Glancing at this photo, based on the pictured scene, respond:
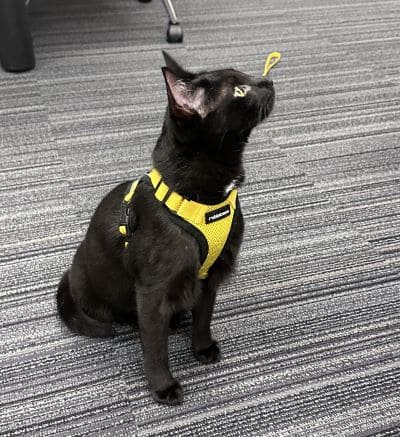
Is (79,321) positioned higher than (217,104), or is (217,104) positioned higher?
(217,104)

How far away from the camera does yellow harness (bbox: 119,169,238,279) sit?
97cm

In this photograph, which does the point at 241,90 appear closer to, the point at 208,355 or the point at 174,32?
the point at 208,355

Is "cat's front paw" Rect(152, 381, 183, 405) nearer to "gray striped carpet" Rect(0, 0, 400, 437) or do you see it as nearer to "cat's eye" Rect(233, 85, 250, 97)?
"gray striped carpet" Rect(0, 0, 400, 437)

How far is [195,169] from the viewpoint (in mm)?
949

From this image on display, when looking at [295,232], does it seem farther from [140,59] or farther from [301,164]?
[140,59]

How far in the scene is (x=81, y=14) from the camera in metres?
2.85

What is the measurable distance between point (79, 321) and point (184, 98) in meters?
0.65

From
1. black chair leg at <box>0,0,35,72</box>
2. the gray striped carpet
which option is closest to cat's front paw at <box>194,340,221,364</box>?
the gray striped carpet

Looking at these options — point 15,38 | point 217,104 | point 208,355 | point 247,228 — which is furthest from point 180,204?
point 15,38

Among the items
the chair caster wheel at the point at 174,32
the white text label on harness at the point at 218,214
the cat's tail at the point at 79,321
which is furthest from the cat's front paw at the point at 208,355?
the chair caster wheel at the point at 174,32

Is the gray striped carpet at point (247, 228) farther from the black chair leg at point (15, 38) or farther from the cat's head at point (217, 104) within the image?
the cat's head at point (217, 104)

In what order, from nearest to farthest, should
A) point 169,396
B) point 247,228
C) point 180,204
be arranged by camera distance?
point 180,204 → point 169,396 → point 247,228

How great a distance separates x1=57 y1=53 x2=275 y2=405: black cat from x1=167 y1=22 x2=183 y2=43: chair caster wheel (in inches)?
67.5

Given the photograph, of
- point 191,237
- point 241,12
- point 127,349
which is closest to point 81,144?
point 127,349
